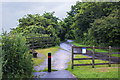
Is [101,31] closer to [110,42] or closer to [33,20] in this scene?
[110,42]

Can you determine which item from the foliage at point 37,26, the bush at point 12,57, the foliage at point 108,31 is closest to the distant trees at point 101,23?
the foliage at point 108,31

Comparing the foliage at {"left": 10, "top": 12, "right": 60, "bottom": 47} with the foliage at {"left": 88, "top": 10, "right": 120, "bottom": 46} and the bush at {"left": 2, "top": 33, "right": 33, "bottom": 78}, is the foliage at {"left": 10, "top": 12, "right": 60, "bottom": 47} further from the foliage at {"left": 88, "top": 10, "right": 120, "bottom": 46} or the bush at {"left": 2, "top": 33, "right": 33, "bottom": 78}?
the bush at {"left": 2, "top": 33, "right": 33, "bottom": 78}

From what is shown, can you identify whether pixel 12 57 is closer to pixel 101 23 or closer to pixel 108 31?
pixel 108 31

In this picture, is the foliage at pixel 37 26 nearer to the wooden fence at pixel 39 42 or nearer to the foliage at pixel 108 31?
the wooden fence at pixel 39 42

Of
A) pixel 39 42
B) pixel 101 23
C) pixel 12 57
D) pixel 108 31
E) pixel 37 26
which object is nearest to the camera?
pixel 12 57

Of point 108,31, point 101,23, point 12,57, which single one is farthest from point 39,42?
point 12,57

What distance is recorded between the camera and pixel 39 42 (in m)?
17.6

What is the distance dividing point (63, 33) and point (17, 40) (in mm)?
30817

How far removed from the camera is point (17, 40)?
5.31 meters

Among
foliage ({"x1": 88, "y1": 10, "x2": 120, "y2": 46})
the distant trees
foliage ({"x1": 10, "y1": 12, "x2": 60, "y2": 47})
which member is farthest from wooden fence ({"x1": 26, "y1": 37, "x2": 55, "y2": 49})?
foliage ({"x1": 88, "y1": 10, "x2": 120, "y2": 46})

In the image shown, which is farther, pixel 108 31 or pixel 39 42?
pixel 39 42

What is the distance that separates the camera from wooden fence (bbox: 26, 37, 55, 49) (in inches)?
663

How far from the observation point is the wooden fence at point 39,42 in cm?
1684

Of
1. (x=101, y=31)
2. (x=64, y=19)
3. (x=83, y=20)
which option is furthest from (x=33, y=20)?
(x=64, y=19)
